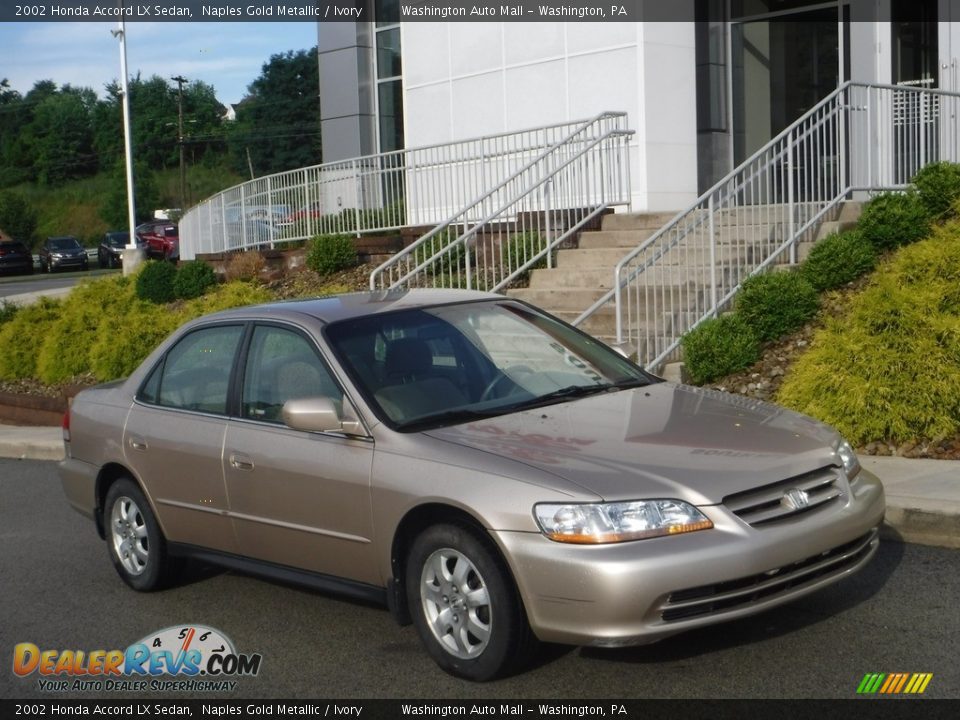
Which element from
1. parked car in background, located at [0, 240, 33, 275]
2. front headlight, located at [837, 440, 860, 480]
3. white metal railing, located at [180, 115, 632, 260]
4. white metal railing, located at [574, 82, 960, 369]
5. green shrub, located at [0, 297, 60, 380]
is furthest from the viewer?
parked car in background, located at [0, 240, 33, 275]

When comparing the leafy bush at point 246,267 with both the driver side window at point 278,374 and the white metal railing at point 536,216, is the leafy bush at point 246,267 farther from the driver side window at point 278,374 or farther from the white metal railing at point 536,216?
the driver side window at point 278,374

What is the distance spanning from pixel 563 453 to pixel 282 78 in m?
96.0

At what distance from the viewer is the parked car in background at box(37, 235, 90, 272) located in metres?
47.6

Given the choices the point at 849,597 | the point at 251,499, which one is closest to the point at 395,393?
the point at 251,499

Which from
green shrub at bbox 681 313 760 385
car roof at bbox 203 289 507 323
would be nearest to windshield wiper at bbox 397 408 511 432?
car roof at bbox 203 289 507 323

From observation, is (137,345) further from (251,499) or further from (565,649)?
(565,649)

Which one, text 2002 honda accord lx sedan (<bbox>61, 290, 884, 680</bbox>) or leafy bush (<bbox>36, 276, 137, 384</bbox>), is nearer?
text 2002 honda accord lx sedan (<bbox>61, 290, 884, 680</bbox>)

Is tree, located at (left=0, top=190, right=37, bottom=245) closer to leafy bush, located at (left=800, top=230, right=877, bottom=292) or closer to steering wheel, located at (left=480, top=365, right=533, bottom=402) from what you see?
leafy bush, located at (left=800, top=230, right=877, bottom=292)

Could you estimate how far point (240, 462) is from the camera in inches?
239

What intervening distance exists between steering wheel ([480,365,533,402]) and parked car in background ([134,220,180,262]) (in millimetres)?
39069

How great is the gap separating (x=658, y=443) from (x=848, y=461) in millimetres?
961

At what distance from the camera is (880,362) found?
9.14 metres
